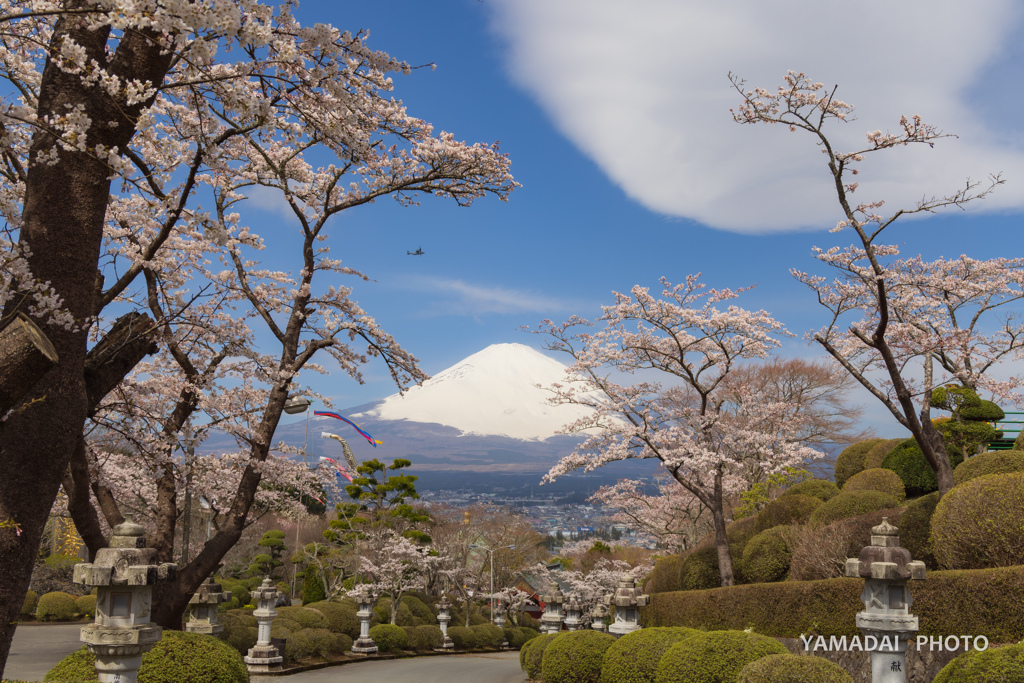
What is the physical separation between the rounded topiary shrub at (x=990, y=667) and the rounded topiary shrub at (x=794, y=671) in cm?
124

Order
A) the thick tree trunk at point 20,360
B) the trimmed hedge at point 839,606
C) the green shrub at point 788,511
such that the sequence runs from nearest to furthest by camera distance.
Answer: the thick tree trunk at point 20,360, the trimmed hedge at point 839,606, the green shrub at point 788,511

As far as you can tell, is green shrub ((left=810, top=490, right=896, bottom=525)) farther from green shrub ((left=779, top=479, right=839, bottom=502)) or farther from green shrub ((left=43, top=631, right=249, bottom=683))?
green shrub ((left=43, top=631, right=249, bottom=683))

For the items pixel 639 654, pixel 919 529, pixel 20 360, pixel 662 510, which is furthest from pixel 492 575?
pixel 20 360

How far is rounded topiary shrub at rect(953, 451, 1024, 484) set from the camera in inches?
516

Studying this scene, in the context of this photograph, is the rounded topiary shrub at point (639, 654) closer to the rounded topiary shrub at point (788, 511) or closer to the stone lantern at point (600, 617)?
the rounded topiary shrub at point (788, 511)

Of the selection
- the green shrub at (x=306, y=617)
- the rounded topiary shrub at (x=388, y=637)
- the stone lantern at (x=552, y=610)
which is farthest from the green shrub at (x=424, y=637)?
the stone lantern at (x=552, y=610)

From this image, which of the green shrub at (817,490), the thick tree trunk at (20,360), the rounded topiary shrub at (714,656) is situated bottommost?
the rounded topiary shrub at (714,656)

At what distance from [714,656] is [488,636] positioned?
898 inches

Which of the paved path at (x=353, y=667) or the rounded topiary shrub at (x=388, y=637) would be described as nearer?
the paved path at (x=353, y=667)

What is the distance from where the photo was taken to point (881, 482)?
59.4ft

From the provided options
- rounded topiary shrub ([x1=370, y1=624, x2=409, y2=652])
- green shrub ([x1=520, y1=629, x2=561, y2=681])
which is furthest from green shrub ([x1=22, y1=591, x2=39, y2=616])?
green shrub ([x1=520, y1=629, x2=561, y2=681])

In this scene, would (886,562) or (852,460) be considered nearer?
(886,562)

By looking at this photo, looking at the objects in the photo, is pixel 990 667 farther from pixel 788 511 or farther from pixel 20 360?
pixel 788 511

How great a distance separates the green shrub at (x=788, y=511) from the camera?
18.6 meters
